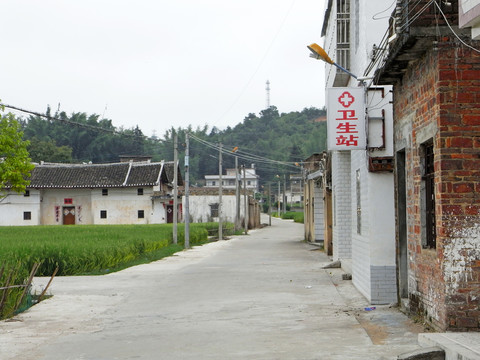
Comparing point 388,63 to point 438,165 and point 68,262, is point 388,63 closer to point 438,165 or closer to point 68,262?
point 438,165

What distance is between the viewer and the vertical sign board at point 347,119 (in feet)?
38.6

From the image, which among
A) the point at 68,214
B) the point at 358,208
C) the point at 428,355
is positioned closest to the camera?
the point at 428,355

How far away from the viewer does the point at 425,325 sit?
9.15 m

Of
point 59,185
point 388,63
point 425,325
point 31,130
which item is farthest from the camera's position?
point 31,130

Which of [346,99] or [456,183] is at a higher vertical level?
[346,99]

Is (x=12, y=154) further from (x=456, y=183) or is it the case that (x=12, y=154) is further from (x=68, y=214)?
(x=68, y=214)

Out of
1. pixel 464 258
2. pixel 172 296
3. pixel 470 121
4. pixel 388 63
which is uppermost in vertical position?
pixel 388 63

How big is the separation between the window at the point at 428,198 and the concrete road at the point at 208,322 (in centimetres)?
121

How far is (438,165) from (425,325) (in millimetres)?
2269

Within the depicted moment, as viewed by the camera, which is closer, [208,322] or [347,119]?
[208,322]

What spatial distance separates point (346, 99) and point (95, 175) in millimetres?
54478

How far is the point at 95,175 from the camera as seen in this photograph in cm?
6425

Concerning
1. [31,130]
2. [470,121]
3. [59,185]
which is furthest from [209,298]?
[31,130]

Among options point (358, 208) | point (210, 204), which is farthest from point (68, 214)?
point (358, 208)
